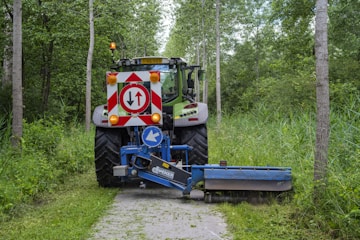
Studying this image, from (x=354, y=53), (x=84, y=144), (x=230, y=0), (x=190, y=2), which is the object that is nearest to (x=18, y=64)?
(x=84, y=144)

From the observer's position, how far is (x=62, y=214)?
573 centimetres

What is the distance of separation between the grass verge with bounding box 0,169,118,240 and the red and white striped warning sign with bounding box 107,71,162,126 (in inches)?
54.9

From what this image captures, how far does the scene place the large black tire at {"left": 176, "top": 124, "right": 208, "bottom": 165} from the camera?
7.73m

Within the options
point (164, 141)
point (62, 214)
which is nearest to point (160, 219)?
point (62, 214)

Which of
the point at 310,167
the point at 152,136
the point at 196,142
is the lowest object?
the point at 310,167

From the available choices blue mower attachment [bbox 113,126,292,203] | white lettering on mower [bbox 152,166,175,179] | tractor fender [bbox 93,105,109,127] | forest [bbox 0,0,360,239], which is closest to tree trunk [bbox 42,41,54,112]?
forest [bbox 0,0,360,239]

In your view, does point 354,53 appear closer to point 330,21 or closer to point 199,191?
point 330,21

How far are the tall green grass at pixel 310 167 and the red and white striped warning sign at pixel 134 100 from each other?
214 cm

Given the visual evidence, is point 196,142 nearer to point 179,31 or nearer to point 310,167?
point 310,167

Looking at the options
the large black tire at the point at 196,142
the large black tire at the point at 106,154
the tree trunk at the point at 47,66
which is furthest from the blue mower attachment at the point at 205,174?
the tree trunk at the point at 47,66

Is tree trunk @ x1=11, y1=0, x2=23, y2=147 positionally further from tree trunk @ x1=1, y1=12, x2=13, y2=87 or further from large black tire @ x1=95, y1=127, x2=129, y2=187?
tree trunk @ x1=1, y1=12, x2=13, y2=87

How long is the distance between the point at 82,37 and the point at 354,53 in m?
10.5

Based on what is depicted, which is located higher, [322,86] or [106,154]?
[322,86]

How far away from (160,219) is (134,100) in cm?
218
